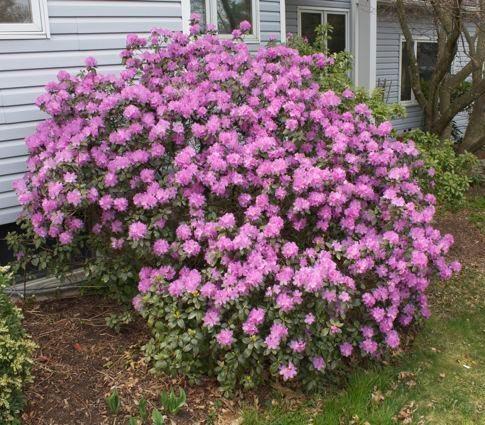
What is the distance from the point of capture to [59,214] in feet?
12.6

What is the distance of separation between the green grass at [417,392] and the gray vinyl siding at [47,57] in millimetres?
2814

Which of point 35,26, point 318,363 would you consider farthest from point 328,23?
point 318,363

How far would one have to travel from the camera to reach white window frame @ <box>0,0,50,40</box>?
4.68 m

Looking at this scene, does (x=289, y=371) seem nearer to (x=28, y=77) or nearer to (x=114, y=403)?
(x=114, y=403)

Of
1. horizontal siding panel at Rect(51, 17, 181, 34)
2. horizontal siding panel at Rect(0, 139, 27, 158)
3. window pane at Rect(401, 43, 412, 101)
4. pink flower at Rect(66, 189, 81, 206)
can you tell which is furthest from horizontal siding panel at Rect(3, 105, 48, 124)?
window pane at Rect(401, 43, 412, 101)

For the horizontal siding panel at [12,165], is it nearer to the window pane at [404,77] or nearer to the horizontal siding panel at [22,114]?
the horizontal siding panel at [22,114]

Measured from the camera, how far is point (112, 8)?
17.2 ft

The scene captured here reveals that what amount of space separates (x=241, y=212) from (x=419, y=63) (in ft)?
40.1

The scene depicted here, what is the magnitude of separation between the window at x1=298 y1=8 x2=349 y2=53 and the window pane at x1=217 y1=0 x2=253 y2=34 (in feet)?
12.0

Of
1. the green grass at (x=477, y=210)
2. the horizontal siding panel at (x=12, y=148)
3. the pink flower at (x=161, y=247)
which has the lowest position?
the green grass at (x=477, y=210)

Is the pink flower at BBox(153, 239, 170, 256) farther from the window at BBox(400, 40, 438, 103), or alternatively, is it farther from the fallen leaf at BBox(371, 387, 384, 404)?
the window at BBox(400, 40, 438, 103)

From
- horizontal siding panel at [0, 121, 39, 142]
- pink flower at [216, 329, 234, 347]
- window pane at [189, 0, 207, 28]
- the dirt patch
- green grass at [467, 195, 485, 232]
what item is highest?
window pane at [189, 0, 207, 28]

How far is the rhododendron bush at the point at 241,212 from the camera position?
11.1 feet

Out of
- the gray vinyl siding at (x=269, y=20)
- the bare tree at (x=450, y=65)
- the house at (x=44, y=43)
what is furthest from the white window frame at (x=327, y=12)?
the house at (x=44, y=43)
